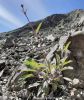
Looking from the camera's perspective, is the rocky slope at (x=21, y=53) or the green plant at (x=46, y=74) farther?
the rocky slope at (x=21, y=53)

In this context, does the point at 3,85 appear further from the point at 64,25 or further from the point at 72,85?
the point at 64,25

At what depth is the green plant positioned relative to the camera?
7.39m

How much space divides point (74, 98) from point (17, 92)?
1.61 meters

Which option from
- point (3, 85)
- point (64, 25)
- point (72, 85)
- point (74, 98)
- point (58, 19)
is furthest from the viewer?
point (58, 19)

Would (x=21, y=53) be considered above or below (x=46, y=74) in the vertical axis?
above

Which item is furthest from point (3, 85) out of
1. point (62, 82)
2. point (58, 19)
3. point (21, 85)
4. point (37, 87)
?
point (58, 19)

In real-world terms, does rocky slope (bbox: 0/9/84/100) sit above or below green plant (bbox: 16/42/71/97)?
above

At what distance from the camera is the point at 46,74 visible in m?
7.67

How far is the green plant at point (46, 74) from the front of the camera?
7395 millimetres

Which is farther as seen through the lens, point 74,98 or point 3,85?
point 3,85

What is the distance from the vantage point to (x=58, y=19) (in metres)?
20.0

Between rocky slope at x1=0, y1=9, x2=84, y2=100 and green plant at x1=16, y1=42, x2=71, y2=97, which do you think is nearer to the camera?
green plant at x1=16, y1=42, x2=71, y2=97

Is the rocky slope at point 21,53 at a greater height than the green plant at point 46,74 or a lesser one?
greater

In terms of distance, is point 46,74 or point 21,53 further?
point 21,53
